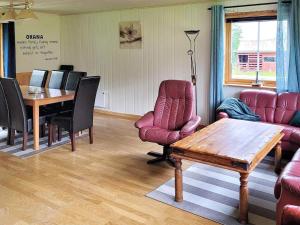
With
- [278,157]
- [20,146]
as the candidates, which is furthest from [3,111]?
[278,157]

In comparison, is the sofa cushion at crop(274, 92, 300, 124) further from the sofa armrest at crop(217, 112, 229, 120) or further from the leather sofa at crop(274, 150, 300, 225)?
the leather sofa at crop(274, 150, 300, 225)

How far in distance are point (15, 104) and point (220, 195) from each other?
2873mm

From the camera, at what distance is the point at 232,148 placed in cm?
273

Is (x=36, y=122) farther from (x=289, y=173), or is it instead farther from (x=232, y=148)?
(x=289, y=173)

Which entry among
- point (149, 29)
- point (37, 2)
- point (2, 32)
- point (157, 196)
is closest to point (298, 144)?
point (157, 196)

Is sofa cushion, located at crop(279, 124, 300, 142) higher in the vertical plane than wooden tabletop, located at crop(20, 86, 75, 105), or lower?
lower

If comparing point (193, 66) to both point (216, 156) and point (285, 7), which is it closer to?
point (285, 7)

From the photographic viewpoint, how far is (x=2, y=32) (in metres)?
6.17

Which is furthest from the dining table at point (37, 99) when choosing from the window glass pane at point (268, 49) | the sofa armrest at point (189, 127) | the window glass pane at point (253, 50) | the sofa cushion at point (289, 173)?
the sofa cushion at point (289, 173)

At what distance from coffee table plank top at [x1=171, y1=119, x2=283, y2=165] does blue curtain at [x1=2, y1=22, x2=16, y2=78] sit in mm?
4543

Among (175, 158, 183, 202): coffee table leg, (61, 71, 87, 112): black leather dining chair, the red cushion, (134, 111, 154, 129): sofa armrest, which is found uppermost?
(61, 71, 87, 112): black leather dining chair

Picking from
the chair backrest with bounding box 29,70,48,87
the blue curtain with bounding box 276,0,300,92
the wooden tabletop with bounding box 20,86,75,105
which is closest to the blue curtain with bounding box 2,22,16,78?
the chair backrest with bounding box 29,70,48,87

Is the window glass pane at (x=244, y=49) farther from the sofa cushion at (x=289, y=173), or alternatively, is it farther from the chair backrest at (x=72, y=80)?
the sofa cushion at (x=289, y=173)

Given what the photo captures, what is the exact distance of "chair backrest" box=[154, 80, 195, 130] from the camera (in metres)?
3.97
